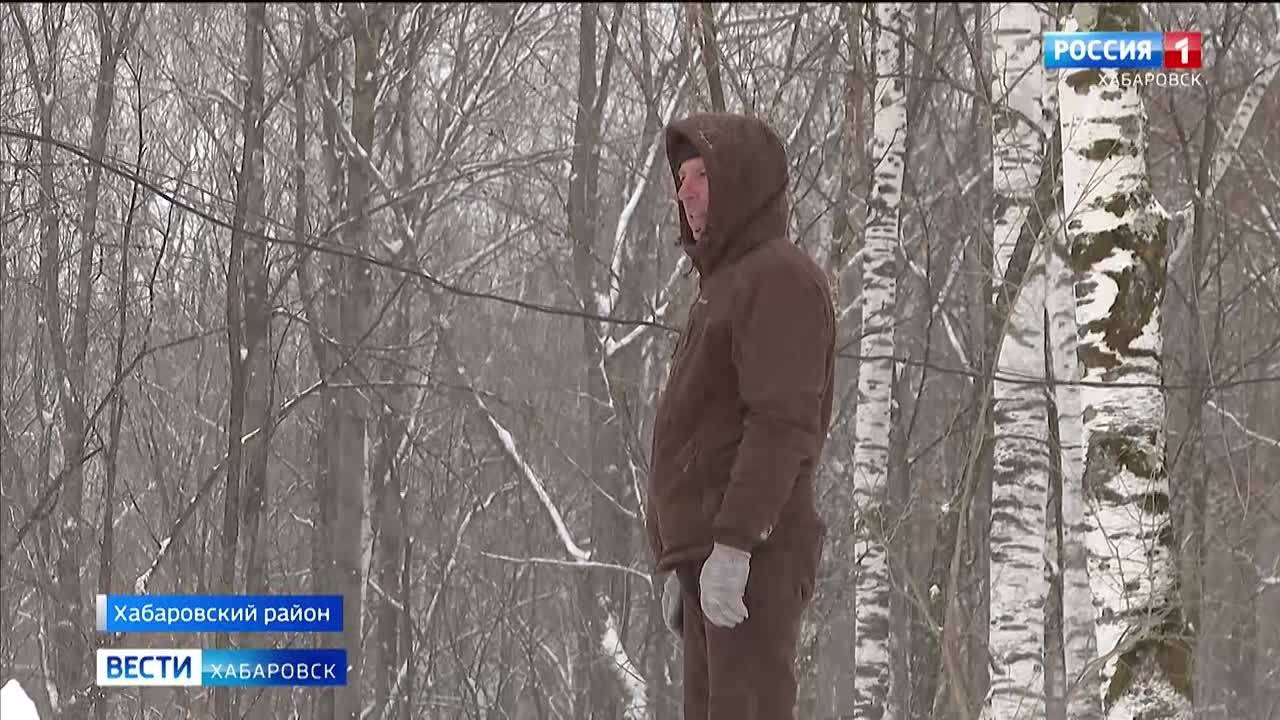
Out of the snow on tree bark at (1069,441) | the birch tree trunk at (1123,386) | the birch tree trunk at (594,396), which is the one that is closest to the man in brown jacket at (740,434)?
the birch tree trunk at (1123,386)

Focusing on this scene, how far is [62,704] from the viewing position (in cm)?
900

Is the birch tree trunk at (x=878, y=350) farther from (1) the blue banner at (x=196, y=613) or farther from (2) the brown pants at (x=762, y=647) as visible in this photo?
(2) the brown pants at (x=762, y=647)

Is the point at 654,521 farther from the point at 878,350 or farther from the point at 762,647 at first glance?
the point at 878,350

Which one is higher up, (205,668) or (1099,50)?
(1099,50)

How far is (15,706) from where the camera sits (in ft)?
10.4

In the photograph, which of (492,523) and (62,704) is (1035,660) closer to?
(62,704)

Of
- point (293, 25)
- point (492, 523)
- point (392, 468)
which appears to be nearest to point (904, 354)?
point (392, 468)

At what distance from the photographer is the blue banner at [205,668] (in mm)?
8227

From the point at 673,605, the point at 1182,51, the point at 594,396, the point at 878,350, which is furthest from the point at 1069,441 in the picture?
the point at 594,396

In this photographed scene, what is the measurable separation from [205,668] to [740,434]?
231 inches

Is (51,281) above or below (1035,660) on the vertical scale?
above

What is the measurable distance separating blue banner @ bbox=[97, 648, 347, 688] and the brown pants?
523 centimetres

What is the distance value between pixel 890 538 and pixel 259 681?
493 cm

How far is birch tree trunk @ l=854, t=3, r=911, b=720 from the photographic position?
759 centimetres
